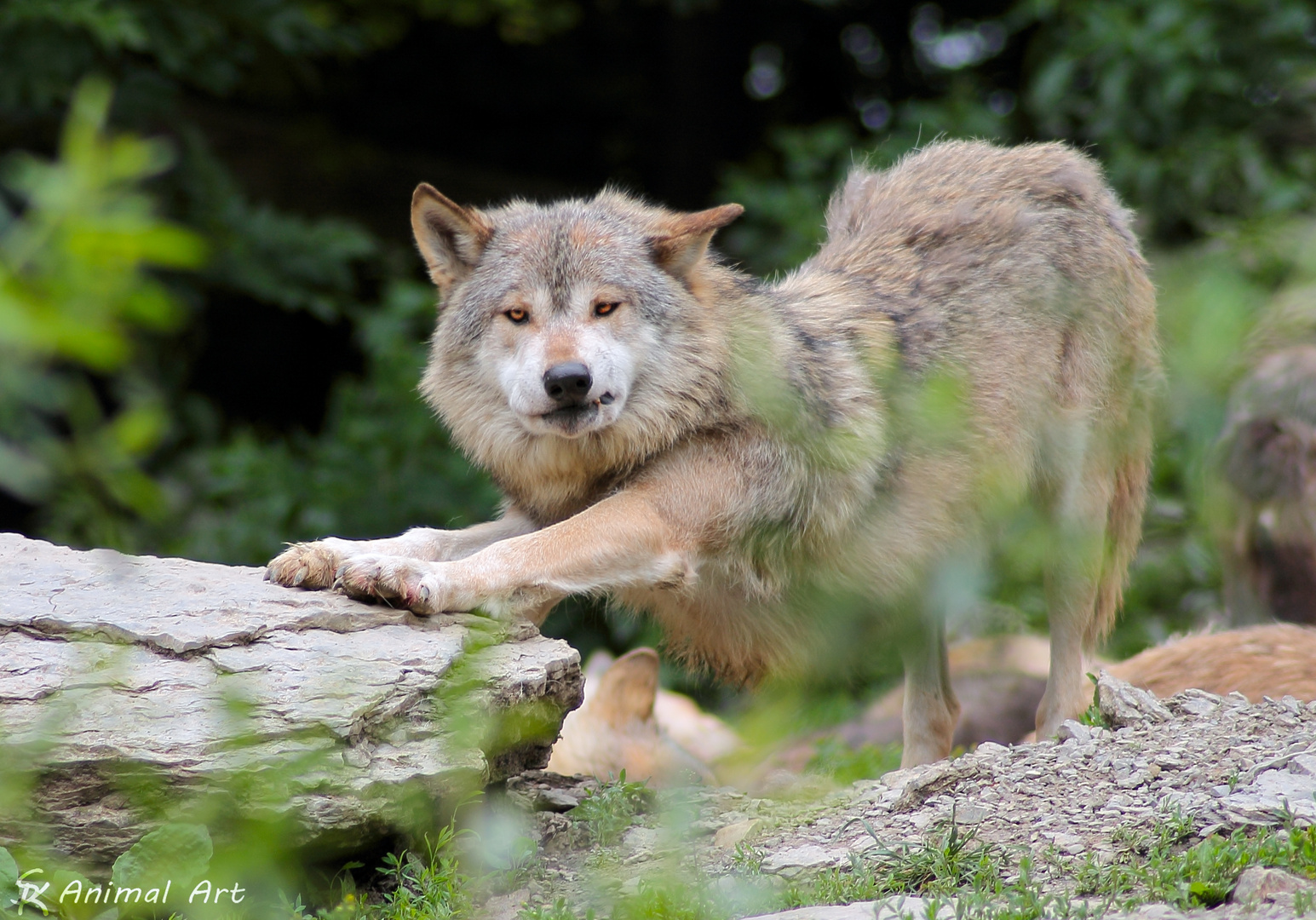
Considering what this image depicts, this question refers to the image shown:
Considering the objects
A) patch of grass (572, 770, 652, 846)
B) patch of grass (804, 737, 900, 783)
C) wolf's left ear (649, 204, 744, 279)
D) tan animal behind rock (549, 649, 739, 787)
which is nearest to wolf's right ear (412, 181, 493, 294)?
wolf's left ear (649, 204, 744, 279)

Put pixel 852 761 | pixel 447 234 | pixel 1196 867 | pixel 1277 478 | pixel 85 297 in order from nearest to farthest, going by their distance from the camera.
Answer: pixel 85 297 < pixel 1196 867 < pixel 447 234 < pixel 852 761 < pixel 1277 478

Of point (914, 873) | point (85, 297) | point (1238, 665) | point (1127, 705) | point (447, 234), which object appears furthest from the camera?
point (1238, 665)

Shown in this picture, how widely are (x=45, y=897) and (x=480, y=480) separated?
5913 mm

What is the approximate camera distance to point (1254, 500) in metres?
6.44

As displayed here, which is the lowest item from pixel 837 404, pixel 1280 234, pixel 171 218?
pixel 837 404

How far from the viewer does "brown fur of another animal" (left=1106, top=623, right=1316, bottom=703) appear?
5.00 meters

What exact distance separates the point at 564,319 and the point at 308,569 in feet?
4.17

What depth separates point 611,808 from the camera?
154 inches

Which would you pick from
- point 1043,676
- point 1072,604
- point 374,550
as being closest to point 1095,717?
point 1072,604

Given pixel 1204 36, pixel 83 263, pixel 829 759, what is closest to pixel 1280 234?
pixel 829 759

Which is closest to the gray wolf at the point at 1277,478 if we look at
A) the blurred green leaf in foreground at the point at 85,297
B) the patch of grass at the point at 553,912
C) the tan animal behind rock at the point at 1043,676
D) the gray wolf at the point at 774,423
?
the tan animal behind rock at the point at 1043,676

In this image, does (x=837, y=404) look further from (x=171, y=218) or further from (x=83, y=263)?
(x=171, y=218)

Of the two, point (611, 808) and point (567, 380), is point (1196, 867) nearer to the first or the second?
point (611, 808)

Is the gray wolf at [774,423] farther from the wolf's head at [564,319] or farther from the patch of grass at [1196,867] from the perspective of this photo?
the patch of grass at [1196,867]
